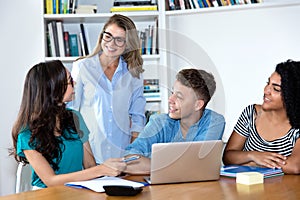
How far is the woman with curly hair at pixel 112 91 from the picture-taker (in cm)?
271

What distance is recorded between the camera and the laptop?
1.88 m

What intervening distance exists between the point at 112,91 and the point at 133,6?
40.5 inches

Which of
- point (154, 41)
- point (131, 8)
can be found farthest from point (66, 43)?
point (154, 41)

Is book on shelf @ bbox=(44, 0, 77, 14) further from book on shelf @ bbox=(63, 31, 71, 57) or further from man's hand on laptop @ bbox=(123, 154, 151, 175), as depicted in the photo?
man's hand on laptop @ bbox=(123, 154, 151, 175)

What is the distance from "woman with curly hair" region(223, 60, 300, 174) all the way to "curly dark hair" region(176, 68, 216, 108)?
0.79ft

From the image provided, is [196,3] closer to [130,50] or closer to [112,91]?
[130,50]

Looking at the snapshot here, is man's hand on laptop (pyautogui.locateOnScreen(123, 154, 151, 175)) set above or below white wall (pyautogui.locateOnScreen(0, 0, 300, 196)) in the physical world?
below

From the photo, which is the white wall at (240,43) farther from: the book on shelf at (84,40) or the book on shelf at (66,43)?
the book on shelf at (66,43)

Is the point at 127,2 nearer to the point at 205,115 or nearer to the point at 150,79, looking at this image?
the point at 150,79

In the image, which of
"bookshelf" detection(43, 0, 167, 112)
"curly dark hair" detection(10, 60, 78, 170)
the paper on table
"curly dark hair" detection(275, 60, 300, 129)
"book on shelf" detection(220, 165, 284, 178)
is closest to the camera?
the paper on table

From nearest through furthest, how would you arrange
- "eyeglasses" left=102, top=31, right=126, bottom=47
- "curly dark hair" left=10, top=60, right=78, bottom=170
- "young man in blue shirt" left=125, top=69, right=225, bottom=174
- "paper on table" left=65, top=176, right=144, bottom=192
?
"paper on table" left=65, top=176, right=144, bottom=192 < "curly dark hair" left=10, top=60, right=78, bottom=170 < "young man in blue shirt" left=125, top=69, right=225, bottom=174 < "eyeglasses" left=102, top=31, right=126, bottom=47

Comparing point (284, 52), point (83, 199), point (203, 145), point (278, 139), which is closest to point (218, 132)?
point (278, 139)

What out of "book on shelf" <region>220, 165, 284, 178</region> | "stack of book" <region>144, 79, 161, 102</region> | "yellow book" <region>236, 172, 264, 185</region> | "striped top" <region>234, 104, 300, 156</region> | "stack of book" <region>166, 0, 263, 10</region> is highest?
"stack of book" <region>166, 0, 263, 10</region>

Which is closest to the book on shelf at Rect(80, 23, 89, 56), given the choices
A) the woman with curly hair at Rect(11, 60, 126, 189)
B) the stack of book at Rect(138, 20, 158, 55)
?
the stack of book at Rect(138, 20, 158, 55)
